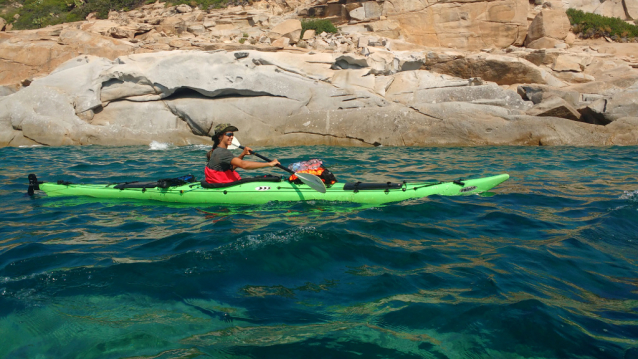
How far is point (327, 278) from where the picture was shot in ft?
11.8

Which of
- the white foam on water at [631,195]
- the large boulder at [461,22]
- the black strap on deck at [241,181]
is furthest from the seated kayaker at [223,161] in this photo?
the large boulder at [461,22]

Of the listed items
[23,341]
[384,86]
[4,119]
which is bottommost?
[23,341]

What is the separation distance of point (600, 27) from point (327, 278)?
66.1 ft

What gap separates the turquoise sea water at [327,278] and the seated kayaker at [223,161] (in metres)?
0.40

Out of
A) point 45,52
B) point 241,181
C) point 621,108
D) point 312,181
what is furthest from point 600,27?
point 45,52

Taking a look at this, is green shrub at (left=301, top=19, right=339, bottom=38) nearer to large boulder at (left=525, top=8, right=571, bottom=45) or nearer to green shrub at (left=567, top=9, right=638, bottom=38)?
large boulder at (left=525, top=8, right=571, bottom=45)

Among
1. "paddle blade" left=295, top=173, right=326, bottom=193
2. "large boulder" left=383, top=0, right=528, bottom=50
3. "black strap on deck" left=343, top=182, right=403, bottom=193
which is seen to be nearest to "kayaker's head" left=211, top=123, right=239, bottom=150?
"paddle blade" left=295, top=173, right=326, bottom=193

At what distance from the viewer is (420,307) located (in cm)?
308

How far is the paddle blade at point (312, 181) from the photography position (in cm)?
560

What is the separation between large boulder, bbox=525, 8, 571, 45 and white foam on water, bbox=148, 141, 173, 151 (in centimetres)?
1413

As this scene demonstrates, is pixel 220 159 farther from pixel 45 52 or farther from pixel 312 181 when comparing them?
pixel 45 52

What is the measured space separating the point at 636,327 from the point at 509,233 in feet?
5.95

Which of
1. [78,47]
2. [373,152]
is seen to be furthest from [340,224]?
[78,47]

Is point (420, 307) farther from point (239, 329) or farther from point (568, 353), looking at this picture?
point (239, 329)
